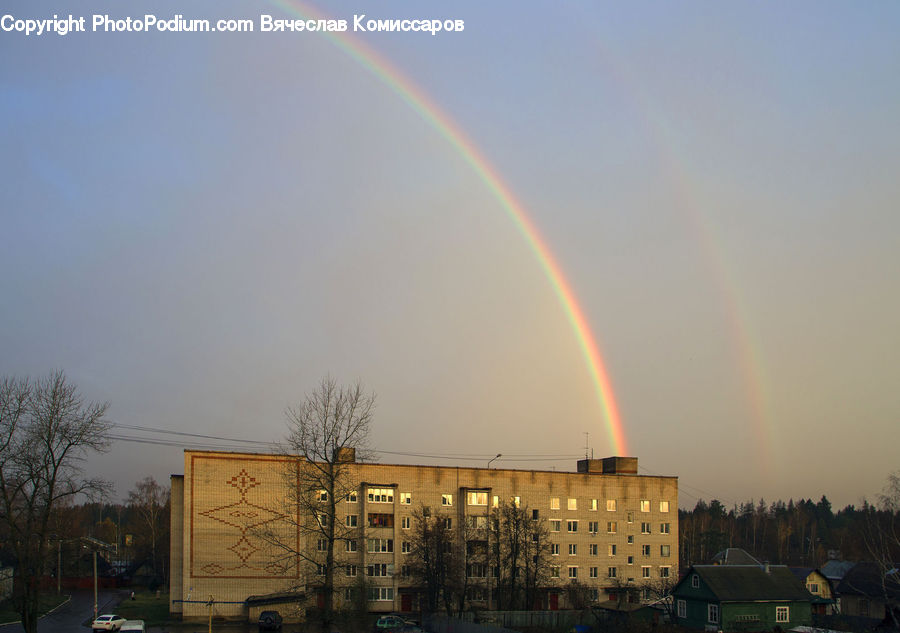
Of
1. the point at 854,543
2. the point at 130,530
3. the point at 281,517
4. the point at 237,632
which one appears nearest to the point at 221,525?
the point at 281,517

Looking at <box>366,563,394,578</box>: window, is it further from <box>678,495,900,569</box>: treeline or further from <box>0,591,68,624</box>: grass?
<box>678,495,900,569</box>: treeline

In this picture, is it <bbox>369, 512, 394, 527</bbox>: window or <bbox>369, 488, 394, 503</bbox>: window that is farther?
<bbox>369, 488, 394, 503</bbox>: window

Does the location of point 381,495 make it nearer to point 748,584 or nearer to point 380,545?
point 380,545

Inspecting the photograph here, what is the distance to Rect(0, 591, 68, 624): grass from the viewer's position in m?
53.1

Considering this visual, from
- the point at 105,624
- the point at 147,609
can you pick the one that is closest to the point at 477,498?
the point at 147,609

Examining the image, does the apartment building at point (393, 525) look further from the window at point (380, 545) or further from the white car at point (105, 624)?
the white car at point (105, 624)

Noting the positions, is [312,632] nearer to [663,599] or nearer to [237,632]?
[237,632]

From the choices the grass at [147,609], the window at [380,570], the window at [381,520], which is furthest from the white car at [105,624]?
the window at [381,520]

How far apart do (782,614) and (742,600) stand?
3120 millimetres

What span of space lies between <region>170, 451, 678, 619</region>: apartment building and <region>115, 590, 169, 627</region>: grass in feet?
6.53

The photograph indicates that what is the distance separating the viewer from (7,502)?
3397cm

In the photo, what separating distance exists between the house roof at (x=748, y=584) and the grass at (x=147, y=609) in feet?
113

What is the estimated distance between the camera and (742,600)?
4997cm

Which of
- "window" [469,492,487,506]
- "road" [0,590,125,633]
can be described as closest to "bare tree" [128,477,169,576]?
"road" [0,590,125,633]
